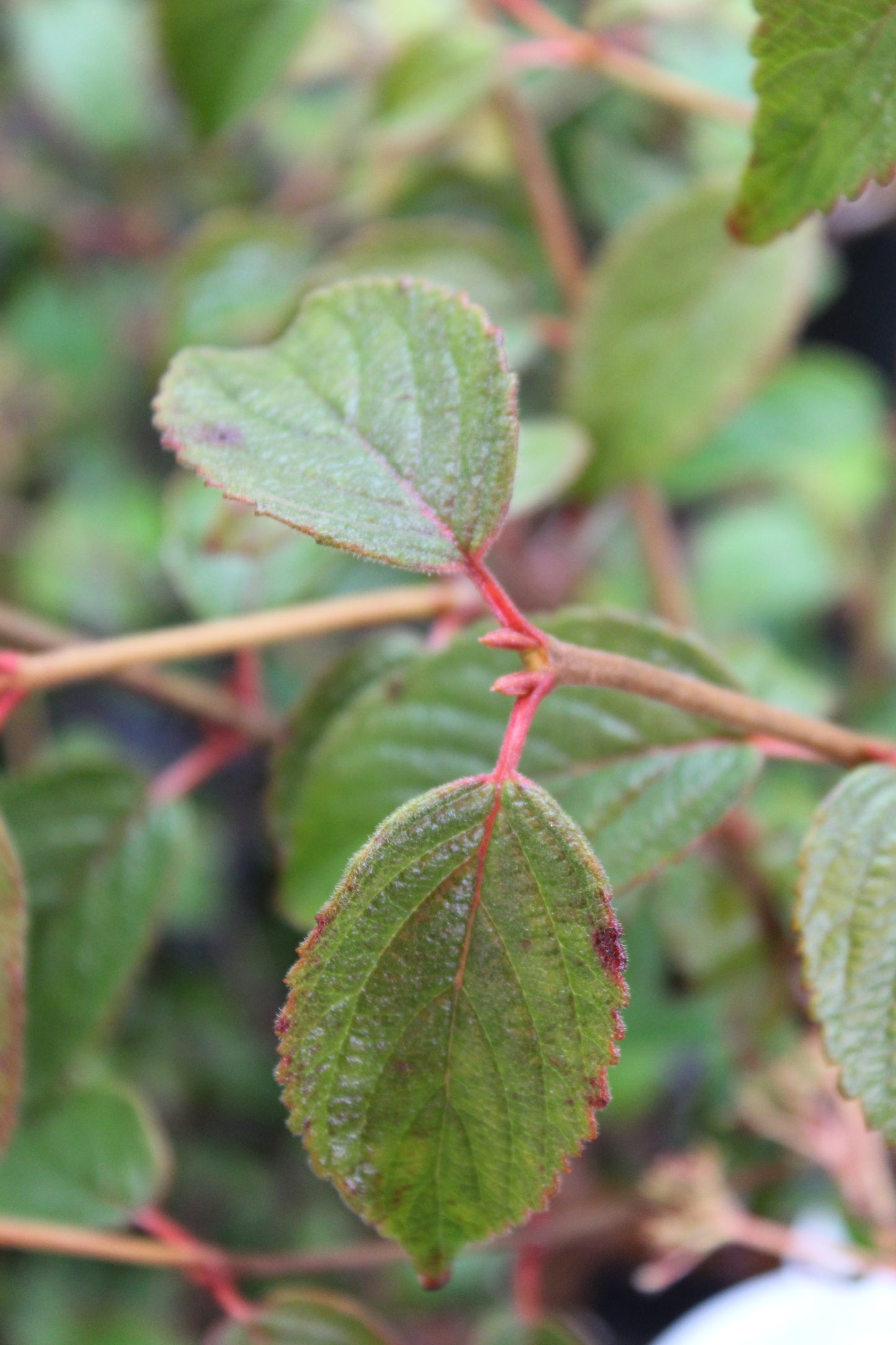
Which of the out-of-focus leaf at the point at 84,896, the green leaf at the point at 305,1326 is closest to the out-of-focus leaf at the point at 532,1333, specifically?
the green leaf at the point at 305,1326

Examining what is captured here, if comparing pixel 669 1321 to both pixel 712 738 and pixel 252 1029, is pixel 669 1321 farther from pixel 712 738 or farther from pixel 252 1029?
pixel 712 738

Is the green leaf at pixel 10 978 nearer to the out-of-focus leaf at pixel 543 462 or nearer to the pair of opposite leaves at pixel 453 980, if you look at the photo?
the pair of opposite leaves at pixel 453 980

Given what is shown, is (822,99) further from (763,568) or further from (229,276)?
(763,568)

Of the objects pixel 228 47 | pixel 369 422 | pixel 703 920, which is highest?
pixel 228 47

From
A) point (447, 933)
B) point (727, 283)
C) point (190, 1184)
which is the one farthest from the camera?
point (190, 1184)

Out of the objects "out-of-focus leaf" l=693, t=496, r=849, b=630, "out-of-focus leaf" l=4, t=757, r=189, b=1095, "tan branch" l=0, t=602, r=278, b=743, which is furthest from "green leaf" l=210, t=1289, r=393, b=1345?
"out-of-focus leaf" l=693, t=496, r=849, b=630

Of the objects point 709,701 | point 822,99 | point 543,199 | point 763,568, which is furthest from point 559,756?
point 763,568

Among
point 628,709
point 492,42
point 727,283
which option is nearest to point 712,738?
point 628,709
